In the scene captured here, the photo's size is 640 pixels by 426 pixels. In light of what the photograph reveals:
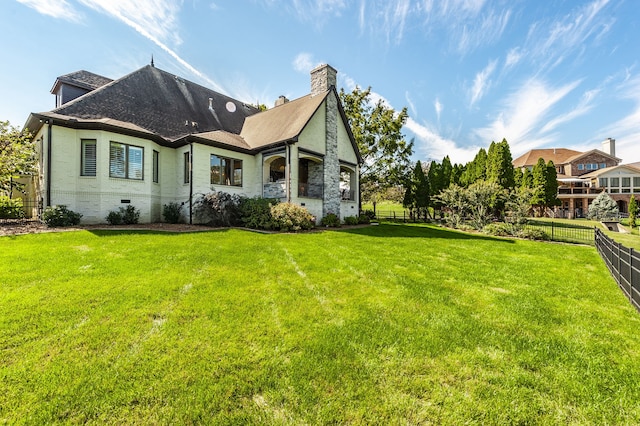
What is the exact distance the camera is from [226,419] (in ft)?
6.46

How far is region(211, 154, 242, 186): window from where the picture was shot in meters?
14.0

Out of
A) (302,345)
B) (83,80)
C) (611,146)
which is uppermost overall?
(611,146)

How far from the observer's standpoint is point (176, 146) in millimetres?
13945

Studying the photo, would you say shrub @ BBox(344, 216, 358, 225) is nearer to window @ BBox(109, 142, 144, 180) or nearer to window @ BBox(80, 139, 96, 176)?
window @ BBox(109, 142, 144, 180)

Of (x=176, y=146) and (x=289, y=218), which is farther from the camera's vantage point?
(x=176, y=146)

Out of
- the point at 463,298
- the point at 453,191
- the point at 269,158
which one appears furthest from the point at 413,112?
the point at 463,298

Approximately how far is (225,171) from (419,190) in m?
19.8

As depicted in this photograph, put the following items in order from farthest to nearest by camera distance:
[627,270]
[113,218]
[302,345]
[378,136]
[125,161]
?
[378,136] → [125,161] → [113,218] → [627,270] → [302,345]

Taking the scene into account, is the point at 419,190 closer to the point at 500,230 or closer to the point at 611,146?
the point at 500,230

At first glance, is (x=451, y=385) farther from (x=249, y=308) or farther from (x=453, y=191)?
(x=453, y=191)

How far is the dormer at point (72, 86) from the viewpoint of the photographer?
14214 millimetres

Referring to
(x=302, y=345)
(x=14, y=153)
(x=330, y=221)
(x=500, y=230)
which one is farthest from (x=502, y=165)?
(x=14, y=153)

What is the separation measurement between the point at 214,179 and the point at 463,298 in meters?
13.0

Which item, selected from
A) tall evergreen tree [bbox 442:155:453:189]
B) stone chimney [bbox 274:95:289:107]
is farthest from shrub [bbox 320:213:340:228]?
tall evergreen tree [bbox 442:155:453:189]
